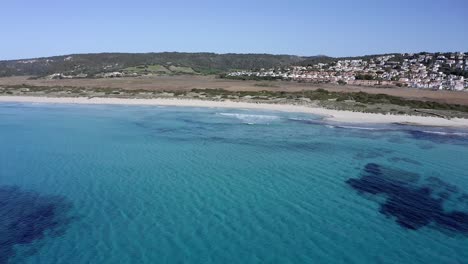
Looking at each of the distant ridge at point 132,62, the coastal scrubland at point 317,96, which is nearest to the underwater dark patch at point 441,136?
the coastal scrubland at point 317,96

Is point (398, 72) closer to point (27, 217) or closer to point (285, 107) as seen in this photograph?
point (285, 107)

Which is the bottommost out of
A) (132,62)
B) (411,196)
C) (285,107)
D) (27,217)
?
(411,196)

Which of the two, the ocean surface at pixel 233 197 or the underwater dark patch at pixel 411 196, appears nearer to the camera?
the ocean surface at pixel 233 197

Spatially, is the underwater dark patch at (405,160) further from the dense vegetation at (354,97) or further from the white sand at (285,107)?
the dense vegetation at (354,97)

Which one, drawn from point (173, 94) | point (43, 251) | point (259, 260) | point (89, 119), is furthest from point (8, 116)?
point (259, 260)

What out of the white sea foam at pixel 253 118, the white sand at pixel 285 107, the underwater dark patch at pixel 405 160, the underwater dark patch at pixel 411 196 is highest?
the white sand at pixel 285 107

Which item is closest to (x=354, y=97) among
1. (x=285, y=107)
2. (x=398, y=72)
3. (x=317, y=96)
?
(x=317, y=96)

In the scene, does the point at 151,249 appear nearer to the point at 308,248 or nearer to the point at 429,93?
the point at 308,248
